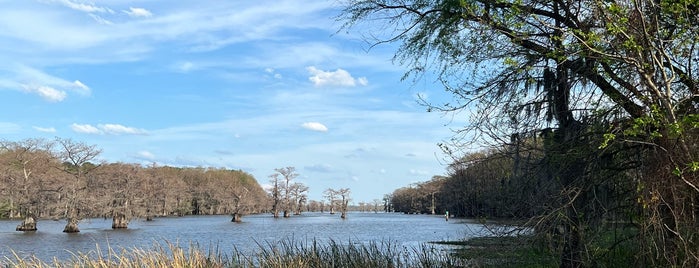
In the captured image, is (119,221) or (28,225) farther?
(119,221)

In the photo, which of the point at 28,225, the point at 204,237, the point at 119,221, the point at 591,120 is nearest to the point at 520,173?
the point at 591,120

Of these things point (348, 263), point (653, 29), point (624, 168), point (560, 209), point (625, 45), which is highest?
point (653, 29)

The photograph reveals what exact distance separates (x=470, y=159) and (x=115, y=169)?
219 ft

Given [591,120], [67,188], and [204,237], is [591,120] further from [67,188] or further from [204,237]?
[67,188]

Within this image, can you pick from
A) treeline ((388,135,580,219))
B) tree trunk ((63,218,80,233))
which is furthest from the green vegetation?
tree trunk ((63,218,80,233))

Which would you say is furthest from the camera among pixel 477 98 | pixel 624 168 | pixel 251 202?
pixel 251 202

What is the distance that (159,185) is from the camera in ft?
297

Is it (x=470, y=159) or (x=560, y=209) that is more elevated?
(x=470, y=159)

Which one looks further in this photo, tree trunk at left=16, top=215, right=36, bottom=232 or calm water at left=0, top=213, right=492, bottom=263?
tree trunk at left=16, top=215, right=36, bottom=232

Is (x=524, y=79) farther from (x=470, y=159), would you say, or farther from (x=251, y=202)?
(x=251, y=202)

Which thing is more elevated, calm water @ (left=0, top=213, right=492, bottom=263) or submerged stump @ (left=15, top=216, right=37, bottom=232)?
submerged stump @ (left=15, top=216, right=37, bottom=232)

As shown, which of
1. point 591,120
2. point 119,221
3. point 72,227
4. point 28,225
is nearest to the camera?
point 591,120

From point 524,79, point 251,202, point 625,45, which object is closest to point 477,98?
point 524,79

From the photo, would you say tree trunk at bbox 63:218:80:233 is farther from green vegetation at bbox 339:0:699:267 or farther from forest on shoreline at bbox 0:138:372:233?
green vegetation at bbox 339:0:699:267
